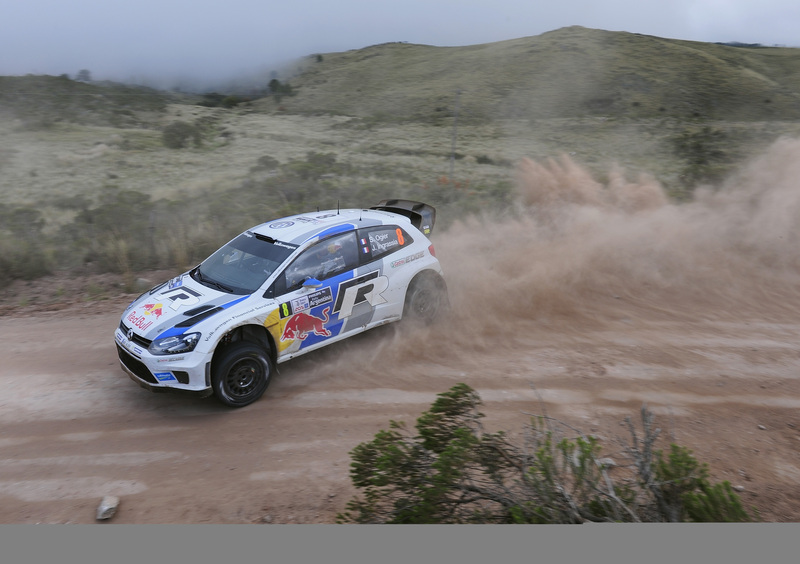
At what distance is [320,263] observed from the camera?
7023 millimetres

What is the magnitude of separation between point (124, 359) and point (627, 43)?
156 feet

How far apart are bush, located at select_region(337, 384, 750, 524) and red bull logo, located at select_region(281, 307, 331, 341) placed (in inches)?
99.2

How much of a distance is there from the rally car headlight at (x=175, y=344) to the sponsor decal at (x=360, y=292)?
170 cm

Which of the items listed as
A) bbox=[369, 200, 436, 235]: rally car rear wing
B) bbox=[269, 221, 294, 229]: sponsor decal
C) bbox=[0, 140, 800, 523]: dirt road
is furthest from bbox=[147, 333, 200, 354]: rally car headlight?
bbox=[369, 200, 436, 235]: rally car rear wing

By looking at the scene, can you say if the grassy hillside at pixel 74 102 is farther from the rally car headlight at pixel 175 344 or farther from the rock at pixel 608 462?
the rock at pixel 608 462

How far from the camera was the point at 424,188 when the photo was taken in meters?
17.2

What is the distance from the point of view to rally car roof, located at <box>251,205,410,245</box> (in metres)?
7.21

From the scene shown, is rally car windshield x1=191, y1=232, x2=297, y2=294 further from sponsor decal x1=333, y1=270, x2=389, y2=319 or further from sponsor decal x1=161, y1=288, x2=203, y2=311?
sponsor decal x1=333, y1=270, x2=389, y2=319

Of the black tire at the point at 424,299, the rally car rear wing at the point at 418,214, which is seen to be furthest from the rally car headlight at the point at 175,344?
the rally car rear wing at the point at 418,214

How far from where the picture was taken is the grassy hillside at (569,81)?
113ft

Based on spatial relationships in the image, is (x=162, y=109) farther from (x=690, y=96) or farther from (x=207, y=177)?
(x=690, y=96)

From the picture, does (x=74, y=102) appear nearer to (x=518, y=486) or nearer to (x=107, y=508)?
(x=107, y=508)

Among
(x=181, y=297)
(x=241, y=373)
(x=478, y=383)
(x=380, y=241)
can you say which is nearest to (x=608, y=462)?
(x=478, y=383)

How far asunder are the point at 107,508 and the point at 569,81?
41.1 metres
